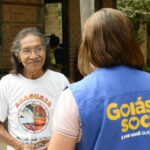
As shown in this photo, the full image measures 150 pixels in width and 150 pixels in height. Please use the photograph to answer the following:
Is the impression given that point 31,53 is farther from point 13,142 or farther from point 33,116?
point 13,142

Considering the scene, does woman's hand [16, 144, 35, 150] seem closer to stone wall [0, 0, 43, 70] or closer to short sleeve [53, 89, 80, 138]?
short sleeve [53, 89, 80, 138]

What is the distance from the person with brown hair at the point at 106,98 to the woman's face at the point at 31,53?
99cm

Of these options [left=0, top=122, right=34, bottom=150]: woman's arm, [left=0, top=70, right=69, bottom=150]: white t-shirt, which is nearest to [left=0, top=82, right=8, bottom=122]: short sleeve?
[left=0, top=70, right=69, bottom=150]: white t-shirt

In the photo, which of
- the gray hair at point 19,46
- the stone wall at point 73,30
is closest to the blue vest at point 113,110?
the gray hair at point 19,46

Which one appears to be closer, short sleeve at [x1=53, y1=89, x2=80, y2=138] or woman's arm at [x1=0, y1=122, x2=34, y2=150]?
short sleeve at [x1=53, y1=89, x2=80, y2=138]

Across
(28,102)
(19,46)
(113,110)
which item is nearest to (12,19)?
(19,46)

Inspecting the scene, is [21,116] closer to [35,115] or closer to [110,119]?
[35,115]

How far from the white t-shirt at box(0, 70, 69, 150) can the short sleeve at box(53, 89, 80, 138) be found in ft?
3.56

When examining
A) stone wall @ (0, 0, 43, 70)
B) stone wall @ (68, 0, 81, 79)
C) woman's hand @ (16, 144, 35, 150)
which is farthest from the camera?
stone wall @ (68, 0, 81, 79)

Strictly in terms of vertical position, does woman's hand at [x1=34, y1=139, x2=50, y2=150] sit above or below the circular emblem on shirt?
below

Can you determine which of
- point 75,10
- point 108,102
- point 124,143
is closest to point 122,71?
point 108,102

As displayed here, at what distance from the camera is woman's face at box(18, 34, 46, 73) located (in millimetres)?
3078

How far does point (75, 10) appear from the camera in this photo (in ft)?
35.6

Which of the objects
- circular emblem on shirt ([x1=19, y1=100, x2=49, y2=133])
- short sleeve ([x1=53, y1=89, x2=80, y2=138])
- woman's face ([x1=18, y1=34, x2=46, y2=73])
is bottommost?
circular emblem on shirt ([x1=19, y1=100, x2=49, y2=133])
